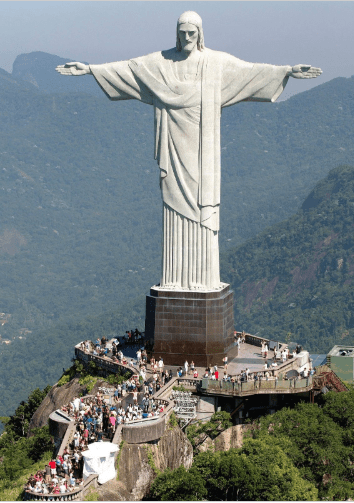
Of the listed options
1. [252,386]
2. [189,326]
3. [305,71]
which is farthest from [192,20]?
[252,386]

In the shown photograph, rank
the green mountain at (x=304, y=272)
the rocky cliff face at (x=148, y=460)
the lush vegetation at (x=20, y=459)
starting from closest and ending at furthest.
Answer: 1. the rocky cliff face at (x=148, y=460)
2. the lush vegetation at (x=20, y=459)
3. the green mountain at (x=304, y=272)

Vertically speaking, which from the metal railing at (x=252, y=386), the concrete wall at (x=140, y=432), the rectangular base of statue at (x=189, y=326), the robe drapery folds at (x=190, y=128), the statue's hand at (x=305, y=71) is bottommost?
the concrete wall at (x=140, y=432)

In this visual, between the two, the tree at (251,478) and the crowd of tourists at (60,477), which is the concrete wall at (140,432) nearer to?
the tree at (251,478)

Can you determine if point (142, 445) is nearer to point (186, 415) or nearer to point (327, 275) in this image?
point (186, 415)

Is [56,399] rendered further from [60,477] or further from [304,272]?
[304,272]

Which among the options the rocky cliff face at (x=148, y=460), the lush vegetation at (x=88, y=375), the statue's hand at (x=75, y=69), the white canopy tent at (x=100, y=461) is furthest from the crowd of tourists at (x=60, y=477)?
the statue's hand at (x=75, y=69)

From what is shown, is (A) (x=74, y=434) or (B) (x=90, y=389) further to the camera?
(B) (x=90, y=389)

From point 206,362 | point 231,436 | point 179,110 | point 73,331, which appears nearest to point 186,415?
point 231,436
